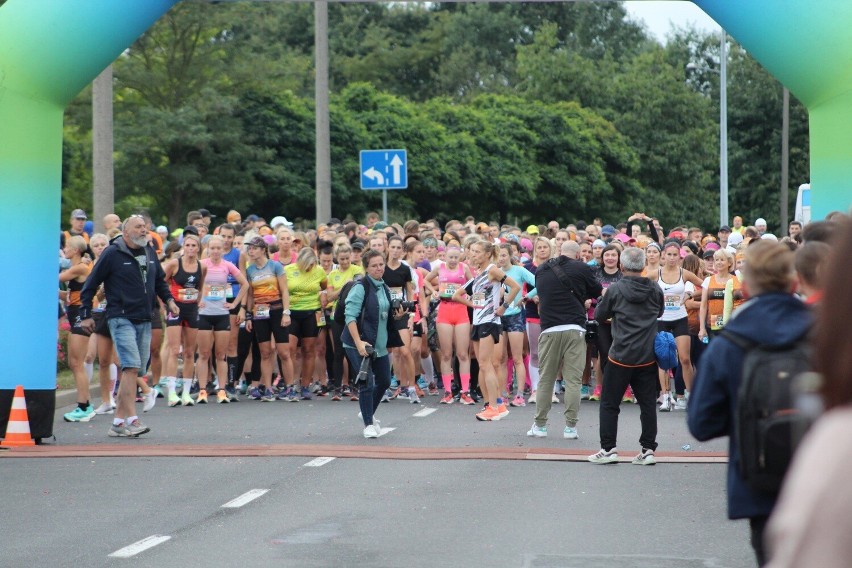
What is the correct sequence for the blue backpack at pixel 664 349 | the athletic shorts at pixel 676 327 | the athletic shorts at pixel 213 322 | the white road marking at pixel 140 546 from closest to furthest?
the white road marking at pixel 140 546 < the blue backpack at pixel 664 349 < the athletic shorts at pixel 676 327 < the athletic shorts at pixel 213 322

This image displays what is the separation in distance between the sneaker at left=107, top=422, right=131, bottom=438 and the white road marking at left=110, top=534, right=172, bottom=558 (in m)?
4.87

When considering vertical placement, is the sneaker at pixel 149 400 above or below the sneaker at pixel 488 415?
above

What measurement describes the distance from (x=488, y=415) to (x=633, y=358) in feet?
11.6

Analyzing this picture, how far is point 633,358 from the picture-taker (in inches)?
432

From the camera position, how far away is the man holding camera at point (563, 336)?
41.7 ft

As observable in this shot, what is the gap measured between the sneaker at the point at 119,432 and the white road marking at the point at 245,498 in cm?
346

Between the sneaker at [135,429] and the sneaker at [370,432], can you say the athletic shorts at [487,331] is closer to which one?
the sneaker at [370,432]

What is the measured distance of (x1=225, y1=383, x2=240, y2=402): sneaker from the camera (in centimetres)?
1652

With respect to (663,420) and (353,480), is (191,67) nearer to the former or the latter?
(663,420)

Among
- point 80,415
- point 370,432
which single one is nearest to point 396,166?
point 80,415

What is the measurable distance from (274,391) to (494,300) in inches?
135

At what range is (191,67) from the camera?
39.6 metres

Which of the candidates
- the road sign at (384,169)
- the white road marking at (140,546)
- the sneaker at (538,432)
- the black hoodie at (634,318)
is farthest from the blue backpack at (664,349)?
the road sign at (384,169)

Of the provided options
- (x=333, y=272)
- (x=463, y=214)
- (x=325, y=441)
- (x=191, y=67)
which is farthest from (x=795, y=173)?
(x=325, y=441)
